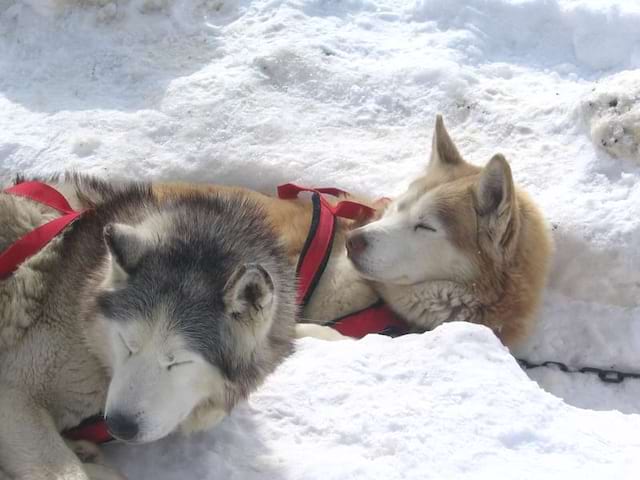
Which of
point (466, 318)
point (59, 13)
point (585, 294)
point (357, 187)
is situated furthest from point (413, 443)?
point (59, 13)

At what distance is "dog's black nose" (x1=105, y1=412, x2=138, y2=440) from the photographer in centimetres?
232

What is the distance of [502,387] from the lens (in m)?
2.94

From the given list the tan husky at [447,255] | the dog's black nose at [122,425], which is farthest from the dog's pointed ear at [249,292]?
the tan husky at [447,255]

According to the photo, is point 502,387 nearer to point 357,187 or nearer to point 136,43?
point 357,187

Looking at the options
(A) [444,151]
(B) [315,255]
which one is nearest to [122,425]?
(B) [315,255]

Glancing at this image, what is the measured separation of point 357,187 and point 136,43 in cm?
250

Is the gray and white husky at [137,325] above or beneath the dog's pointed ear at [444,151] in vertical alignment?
beneath

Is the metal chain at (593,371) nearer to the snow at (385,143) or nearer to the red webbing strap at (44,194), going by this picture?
the snow at (385,143)

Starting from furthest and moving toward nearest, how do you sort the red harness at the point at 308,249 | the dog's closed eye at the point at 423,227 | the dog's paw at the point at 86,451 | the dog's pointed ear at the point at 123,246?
the dog's closed eye at the point at 423,227
the red harness at the point at 308,249
the dog's paw at the point at 86,451
the dog's pointed ear at the point at 123,246

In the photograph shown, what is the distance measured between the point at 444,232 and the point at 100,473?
232 cm

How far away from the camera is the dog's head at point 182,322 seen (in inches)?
93.5

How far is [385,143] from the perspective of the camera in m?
5.27

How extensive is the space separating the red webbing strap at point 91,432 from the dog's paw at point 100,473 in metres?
0.18

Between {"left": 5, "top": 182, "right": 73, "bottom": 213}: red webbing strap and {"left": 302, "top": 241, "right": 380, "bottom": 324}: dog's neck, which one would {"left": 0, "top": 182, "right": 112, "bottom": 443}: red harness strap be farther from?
{"left": 302, "top": 241, "right": 380, "bottom": 324}: dog's neck
